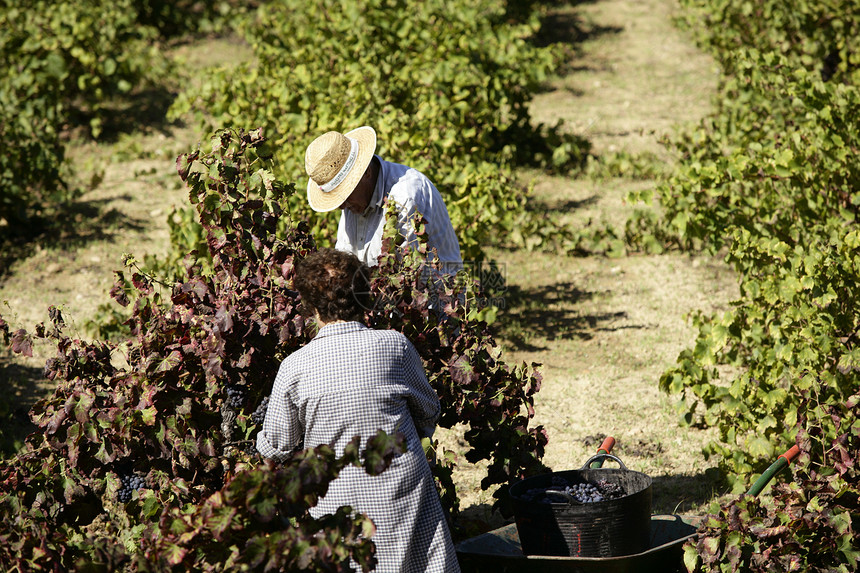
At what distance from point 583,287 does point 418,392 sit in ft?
13.3

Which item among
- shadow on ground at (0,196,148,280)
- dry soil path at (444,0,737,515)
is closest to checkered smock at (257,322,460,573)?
dry soil path at (444,0,737,515)

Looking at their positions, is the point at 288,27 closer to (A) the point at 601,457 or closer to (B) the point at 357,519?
(A) the point at 601,457

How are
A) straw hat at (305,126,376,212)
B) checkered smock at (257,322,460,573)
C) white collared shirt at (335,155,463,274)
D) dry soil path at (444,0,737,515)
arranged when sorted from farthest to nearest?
1. dry soil path at (444,0,737,515)
2. white collared shirt at (335,155,463,274)
3. straw hat at (305,126,376,212)
4. checkered smock at (257,322,460,573)

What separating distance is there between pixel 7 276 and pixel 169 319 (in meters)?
4.45

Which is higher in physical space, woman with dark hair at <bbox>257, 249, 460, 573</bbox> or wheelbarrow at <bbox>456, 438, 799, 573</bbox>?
woman with dark hair at <bbox>257, 249, 460, 573</bbox>

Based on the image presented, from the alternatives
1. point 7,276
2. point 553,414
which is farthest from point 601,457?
point 7,276

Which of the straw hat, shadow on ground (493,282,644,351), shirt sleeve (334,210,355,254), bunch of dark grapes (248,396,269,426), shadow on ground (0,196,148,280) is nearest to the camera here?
bunch of dark grapes (248,396,269,426)

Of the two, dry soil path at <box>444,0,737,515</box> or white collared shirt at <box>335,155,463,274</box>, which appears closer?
white collared shirt at <box>335,155,463,274</box>

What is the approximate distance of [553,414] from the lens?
4.87m

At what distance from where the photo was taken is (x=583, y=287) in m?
6.57

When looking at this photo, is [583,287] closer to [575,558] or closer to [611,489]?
[611,489]

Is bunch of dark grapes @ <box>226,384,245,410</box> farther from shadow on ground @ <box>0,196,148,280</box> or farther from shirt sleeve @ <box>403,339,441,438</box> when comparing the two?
shadow on ground @ <box>0,196,148,280</box>

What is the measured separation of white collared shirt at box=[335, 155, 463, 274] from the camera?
381 centimetres

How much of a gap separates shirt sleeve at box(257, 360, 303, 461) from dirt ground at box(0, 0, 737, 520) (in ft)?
2.86
